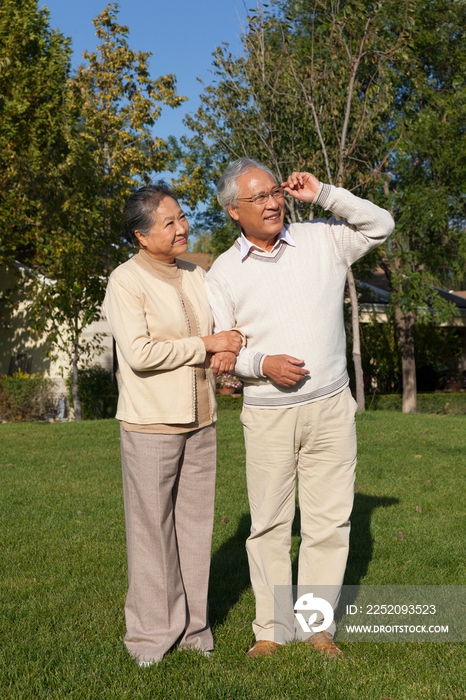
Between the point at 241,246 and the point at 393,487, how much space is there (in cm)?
514

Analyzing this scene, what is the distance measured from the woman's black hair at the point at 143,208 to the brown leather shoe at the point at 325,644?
2352 millimetres

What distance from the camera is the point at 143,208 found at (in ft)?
13.6

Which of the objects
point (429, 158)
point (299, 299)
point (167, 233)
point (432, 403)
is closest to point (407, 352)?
point (432, 403)

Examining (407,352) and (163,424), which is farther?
(407,352)

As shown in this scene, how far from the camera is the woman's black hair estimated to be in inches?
164

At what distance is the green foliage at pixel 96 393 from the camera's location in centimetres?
2127

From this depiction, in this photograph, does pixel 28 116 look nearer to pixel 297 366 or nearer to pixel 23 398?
pixel 23 398

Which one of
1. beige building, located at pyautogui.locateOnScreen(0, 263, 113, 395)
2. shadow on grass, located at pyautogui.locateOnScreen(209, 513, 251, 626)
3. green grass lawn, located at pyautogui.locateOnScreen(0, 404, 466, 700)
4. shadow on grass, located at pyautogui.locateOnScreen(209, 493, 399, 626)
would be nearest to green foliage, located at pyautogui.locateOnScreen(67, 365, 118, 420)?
beige building, located at pyautogui.locateOnScreen(0, 263, 113, 395)

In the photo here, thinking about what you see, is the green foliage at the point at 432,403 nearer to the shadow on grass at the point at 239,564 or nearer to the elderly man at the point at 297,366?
the shadow on grass at the point at 239,564

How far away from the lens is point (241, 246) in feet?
14.4

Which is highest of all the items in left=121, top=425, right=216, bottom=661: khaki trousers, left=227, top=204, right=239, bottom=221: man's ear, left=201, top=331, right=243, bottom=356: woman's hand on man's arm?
left=227, top=204, right=239, bottom=221: man's ear

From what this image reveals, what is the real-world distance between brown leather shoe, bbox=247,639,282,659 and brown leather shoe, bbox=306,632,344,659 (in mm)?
194

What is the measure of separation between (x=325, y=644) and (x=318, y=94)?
51.0 feet

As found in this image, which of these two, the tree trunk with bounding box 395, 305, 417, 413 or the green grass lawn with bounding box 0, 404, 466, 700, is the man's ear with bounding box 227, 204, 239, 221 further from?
the tree trunk with bounding box 395, 305, 417, 413
